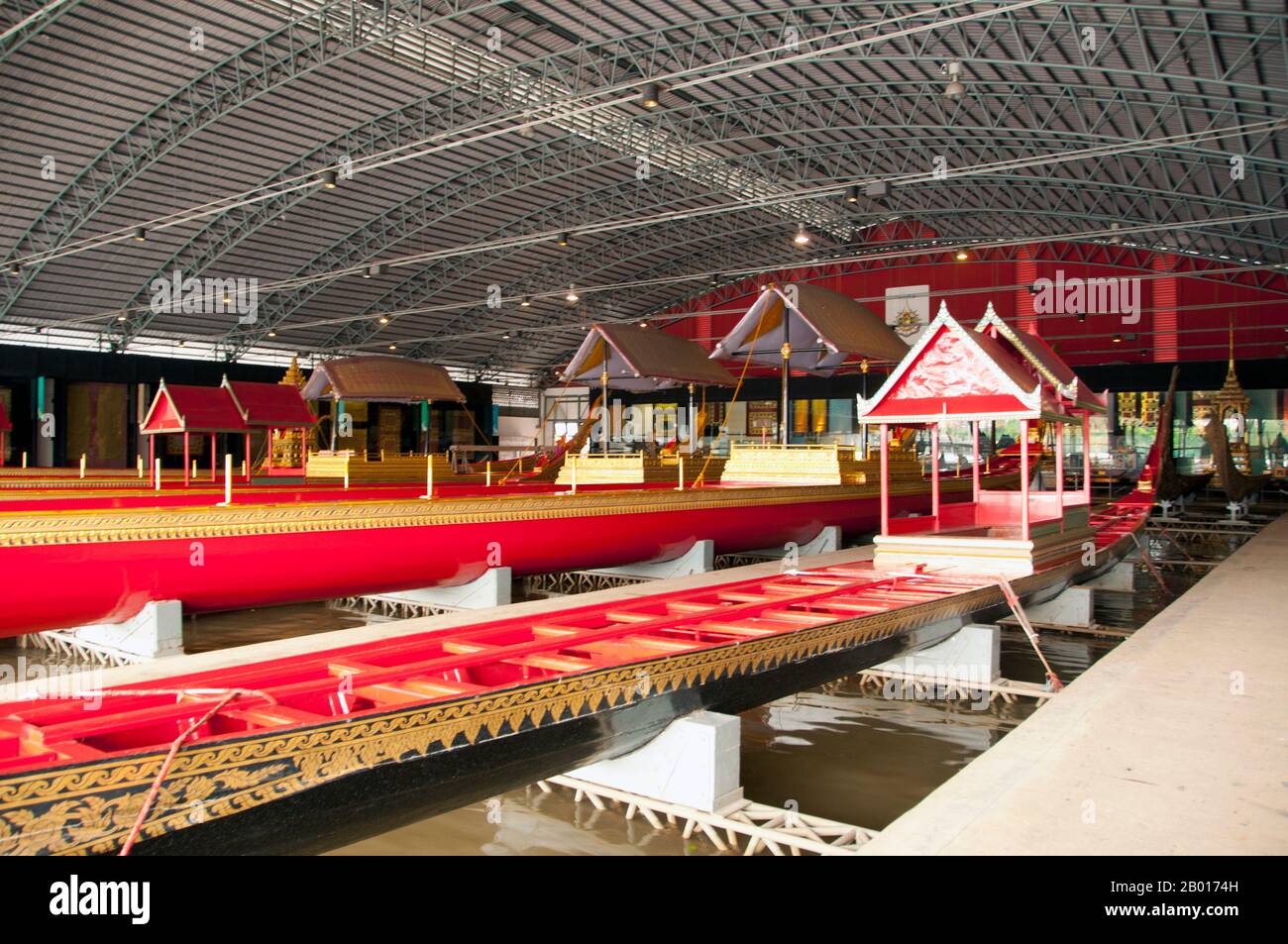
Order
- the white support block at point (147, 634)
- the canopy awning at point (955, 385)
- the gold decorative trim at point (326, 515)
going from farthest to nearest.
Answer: the canopy awning at point (955, 385) < the white support block at point (147, 634) < the gold decorative trim at point (326, 515)

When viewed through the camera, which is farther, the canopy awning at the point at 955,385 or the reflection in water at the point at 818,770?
the canopy awning at the point at 955,385

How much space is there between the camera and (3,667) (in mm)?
8094

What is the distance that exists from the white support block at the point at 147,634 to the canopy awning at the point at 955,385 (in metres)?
5.87

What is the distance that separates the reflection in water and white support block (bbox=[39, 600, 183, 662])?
4.38 ft

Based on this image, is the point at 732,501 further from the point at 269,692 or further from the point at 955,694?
the point at 269,692

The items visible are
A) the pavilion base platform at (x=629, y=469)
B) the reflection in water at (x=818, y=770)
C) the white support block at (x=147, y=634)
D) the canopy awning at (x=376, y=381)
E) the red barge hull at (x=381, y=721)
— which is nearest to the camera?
the red barge hull at (x=381, y=721)

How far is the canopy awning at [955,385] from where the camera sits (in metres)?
7.61

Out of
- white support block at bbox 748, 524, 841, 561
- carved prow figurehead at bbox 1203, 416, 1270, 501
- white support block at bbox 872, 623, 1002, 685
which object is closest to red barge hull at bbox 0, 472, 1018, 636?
white support block at bbox 748, 524, 841, 561

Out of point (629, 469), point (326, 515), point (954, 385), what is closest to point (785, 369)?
point (629, 469)

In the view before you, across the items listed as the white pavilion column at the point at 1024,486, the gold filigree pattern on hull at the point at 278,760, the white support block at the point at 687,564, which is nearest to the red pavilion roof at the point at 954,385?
the white pavilion column at the point at 1024,486

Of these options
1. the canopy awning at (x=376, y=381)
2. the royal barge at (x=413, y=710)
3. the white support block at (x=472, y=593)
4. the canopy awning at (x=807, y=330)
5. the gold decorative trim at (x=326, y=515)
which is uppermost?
the canopy awning at (x=807, y=330)

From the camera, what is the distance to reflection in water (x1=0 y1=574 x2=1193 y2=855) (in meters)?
4.60

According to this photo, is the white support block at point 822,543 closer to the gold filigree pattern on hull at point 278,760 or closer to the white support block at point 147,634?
the white support block at point 147,634

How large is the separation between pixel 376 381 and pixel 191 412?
15.6ft
